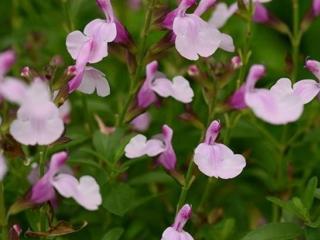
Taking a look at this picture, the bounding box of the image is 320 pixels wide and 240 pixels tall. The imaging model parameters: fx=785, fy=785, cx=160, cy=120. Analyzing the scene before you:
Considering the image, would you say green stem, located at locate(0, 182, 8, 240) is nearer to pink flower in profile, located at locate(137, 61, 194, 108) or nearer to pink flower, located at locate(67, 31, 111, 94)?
pink flower, located at locate(67, 31, 111, 94)

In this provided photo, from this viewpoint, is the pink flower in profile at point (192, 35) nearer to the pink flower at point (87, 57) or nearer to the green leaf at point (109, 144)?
the pink flower at point (87, 57)

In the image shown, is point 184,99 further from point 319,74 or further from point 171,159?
point 319,74

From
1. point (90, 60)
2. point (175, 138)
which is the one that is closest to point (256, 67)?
point (90, 60)

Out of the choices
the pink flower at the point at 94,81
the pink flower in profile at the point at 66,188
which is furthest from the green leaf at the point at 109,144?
the pink flower in profile at the point at 66,188

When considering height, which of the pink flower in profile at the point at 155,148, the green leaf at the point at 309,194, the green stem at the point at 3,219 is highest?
the green stem at the point at 3,219

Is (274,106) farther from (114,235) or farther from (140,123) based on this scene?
(140,123)

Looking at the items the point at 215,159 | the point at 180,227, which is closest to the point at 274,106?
the point at 215,159

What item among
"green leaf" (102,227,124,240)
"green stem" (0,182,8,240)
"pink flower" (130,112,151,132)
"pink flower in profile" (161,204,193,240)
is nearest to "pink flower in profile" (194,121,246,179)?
"pink flower in profile" (161,204,193,240)

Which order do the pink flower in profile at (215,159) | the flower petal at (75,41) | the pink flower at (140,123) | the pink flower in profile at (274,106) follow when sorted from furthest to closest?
the pink flower at (140,123)
the flower petal at (75,41)
the pink flower in profile at (215,159)
the pink flower in profile at (274,106)
